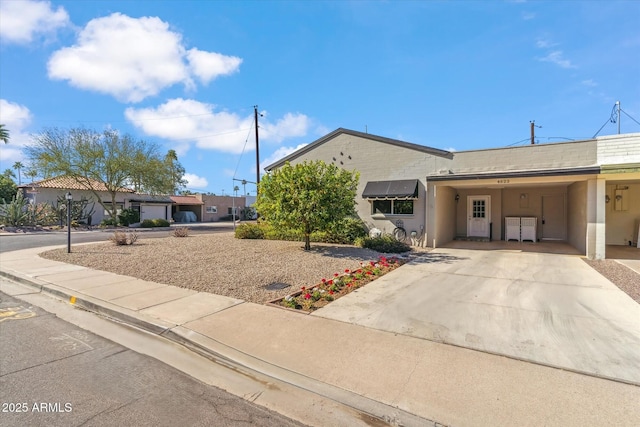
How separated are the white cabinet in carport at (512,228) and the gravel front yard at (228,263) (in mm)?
8349

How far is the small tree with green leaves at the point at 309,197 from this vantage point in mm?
11203

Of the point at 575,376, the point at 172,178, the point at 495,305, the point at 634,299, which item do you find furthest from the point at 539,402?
the point at 172,178

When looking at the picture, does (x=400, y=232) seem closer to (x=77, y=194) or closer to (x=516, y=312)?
(x=516, y=312)

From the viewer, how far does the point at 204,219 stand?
158ft

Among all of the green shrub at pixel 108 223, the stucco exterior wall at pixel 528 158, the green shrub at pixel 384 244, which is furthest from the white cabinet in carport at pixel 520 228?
the green shrub at pixel 108 223

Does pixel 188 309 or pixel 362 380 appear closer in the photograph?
pixel 362 380

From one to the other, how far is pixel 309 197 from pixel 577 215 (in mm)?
11027

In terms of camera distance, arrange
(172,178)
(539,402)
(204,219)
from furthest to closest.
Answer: (204,219), (172,178), (539,402)

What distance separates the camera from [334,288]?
6.96m

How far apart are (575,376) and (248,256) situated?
9.24 metres

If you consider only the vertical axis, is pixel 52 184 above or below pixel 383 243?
above

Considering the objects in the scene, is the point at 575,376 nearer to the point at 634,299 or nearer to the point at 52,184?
the point at 634,299

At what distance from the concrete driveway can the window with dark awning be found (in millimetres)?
5008

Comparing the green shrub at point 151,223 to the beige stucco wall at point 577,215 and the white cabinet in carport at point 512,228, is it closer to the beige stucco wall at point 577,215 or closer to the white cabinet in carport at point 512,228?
the white cabinet in carport at point 512,228
